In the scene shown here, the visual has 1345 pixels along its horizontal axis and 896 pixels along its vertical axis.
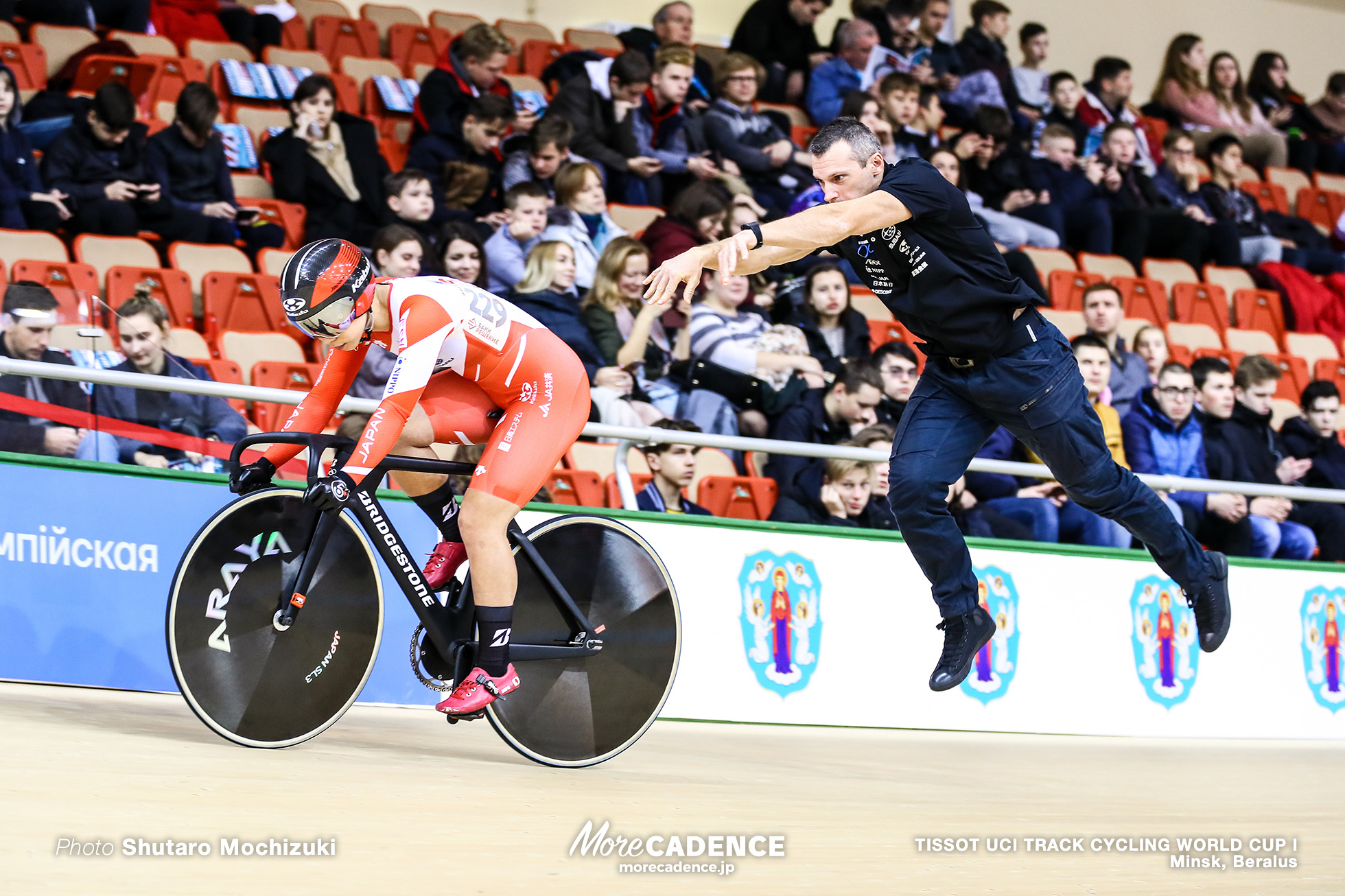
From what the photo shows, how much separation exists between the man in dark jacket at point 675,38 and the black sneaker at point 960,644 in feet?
22.2

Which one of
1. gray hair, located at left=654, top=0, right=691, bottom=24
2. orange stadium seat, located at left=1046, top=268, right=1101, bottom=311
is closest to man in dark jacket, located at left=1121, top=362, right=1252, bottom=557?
orange stadium seat, located at left=1046, top=268, right=1101, bottom=311

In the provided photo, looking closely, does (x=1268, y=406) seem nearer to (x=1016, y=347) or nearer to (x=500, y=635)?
(x=1016, y=347)

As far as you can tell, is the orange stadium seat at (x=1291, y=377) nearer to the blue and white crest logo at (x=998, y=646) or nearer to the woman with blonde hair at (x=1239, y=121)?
the woman with blonde hair at (x=1239, y=121)

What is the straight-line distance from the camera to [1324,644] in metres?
8.11

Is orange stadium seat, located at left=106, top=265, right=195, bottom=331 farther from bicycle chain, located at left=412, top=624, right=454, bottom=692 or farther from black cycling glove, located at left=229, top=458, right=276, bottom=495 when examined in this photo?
bicycle chain, located at left=412, top=624, right=454, bottom=692

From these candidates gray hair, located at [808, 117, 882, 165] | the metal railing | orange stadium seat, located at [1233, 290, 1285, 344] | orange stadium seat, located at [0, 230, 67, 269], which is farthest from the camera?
orange stadium seat, located at [1233, 290, 1285, 344]

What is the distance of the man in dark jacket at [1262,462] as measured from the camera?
843 cm

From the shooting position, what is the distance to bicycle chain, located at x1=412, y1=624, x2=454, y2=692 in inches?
186

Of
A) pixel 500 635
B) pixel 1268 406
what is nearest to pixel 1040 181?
pixel 1268 406

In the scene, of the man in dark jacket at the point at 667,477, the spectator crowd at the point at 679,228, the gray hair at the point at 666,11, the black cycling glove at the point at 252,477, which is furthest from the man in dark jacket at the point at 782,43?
the black cycling glove at the point at 252,477

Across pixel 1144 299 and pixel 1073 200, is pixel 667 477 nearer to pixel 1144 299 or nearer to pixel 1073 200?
pixel 1144 299

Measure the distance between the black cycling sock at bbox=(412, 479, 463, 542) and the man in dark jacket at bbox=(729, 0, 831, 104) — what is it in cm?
784

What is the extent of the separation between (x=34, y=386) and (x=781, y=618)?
330 cm

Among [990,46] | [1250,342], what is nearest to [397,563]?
[1250,342]
